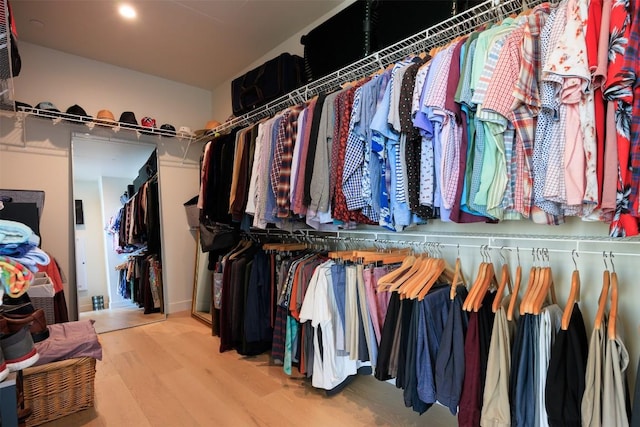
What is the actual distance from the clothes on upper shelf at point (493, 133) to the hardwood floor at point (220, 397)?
1047 millimetres

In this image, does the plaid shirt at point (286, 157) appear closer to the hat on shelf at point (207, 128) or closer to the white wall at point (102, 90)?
the hat on shelf at point (207, 128)

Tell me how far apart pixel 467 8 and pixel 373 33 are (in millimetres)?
516

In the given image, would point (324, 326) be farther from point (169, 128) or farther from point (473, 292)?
point (169, 128)

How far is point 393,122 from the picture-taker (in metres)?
1.35

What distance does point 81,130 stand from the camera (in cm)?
305

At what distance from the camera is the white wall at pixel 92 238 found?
3.00 m

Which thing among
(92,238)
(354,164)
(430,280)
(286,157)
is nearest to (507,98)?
(354,164)

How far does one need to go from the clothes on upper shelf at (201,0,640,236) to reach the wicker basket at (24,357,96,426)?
57.7 inches

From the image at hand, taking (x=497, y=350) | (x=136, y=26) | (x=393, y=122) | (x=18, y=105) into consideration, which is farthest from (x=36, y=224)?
(x=497, y=350)

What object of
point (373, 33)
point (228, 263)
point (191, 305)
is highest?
point (373, 33)

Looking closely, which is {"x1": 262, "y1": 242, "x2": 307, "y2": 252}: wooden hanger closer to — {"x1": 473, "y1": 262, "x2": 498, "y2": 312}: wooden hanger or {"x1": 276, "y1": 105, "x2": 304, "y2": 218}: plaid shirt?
{"x1": 276, "y1": 105, "x2": 304, "y2": 218}: plaid shirt

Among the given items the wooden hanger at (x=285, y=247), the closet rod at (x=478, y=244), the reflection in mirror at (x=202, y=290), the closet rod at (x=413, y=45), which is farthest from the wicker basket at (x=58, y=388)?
the closet rod at (x=413, y=45)

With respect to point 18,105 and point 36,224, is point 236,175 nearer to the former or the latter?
point 36,224

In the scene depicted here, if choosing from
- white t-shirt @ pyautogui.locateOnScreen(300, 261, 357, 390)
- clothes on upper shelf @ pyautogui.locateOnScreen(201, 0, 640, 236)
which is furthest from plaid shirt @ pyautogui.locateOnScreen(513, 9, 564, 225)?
white t-shirt @ pyautogui.locateOnScreen(300, 261, 357, 390)
